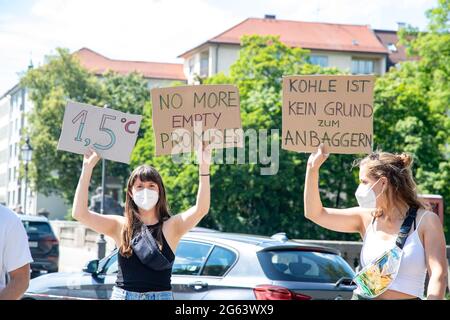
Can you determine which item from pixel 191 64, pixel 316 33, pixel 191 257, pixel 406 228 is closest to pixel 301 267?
pixel 191 257

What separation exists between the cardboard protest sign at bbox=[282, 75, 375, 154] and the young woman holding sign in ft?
1.55

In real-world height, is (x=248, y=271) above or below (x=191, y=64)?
below

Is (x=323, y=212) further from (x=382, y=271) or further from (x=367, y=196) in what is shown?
(x=382, y=271)

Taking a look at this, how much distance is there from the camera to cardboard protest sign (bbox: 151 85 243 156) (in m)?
4.28

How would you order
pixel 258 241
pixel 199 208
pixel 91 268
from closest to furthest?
pixel 199 208, pixel 258 241, pixel 91 268

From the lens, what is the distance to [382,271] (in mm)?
3643

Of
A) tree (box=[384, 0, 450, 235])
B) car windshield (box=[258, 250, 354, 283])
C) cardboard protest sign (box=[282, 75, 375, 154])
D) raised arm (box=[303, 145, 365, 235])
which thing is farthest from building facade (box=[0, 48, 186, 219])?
raised arm (box=[303, 145, 365, 235])

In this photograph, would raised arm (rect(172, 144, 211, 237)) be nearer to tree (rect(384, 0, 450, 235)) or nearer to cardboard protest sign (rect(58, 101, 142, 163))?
cardboard protest sign (rect(58, 101, 142, 163))

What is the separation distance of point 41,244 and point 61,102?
38.0m

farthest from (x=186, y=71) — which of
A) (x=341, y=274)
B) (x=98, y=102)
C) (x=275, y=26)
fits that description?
(x=341, y=274)

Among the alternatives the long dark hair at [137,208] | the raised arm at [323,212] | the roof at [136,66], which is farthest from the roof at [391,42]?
the raised arm at [323,212]

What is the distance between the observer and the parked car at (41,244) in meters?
18.0

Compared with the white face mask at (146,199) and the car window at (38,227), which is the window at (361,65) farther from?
the white face mask at (146,199)

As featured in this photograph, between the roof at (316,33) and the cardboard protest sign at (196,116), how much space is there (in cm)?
6691
